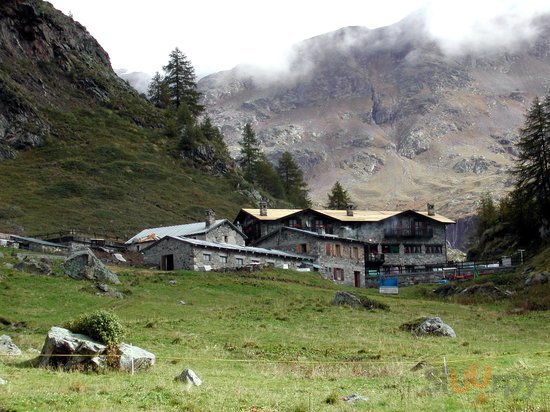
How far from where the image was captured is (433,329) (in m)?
41.2

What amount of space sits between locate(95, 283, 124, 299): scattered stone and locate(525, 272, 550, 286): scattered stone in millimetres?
36750

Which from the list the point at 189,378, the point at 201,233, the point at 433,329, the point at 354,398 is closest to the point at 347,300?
the point at 433,329

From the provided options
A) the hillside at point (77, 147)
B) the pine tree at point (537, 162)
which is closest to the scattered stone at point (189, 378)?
the pine tree at point (537, 162)

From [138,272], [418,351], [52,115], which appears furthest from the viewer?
[52,115]

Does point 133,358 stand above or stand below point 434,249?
below

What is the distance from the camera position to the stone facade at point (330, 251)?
96125 mm

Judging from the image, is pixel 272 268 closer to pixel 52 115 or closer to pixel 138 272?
pixel 138 272

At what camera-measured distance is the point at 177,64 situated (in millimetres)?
178250

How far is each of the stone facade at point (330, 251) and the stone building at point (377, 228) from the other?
16.5 feet

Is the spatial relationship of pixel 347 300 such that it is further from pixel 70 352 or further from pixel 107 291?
pixel 70 352

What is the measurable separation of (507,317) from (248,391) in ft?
117

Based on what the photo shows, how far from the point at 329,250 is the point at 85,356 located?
73.2 meters

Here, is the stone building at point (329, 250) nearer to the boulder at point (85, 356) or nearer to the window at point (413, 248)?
the window at point (413, 248)

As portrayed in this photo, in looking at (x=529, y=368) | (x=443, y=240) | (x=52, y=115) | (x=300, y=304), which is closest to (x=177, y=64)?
(x=52, y=115)
